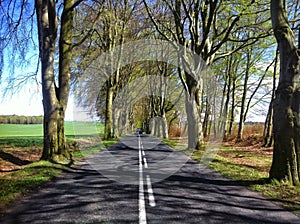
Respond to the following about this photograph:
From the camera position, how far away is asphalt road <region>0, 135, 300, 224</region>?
4508 mm

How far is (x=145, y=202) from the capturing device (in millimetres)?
5387

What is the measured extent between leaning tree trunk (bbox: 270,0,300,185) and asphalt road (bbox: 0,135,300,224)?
1375 mm

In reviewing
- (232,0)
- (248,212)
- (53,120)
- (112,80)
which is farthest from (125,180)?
(112,80)

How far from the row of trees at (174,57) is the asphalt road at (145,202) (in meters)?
2.14

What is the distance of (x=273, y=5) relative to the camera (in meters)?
7.47

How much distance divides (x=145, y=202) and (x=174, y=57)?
73.4 ft

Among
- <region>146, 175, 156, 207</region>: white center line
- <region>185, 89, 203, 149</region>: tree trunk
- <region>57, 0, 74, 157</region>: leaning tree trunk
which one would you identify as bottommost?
<region>146, 175, 156, 207</region>: white center line

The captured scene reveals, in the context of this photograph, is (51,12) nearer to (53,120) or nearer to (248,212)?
(53,120)

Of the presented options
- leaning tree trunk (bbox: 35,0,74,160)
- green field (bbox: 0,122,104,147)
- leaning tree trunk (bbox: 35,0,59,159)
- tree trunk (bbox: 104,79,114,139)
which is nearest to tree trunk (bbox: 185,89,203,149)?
green field (bbox: 0,122,104,147)

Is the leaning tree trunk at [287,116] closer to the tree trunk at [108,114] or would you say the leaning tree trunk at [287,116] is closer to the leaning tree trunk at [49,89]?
the leaning tree trunk at [49,89]

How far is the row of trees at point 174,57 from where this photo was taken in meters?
7.16

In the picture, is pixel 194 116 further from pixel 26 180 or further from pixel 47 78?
pixel 26 180

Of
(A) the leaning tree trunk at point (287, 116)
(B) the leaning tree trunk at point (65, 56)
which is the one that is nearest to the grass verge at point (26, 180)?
(B) the leaning tree trunk at point (65, 56)

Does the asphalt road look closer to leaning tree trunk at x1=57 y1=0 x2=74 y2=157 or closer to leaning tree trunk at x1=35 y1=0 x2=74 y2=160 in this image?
leaning tree trunk at x1=35 y1=0 x2=74 y2=160
